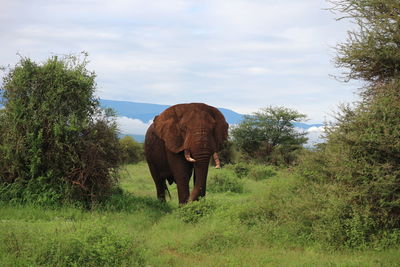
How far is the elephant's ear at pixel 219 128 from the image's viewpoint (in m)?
13.5

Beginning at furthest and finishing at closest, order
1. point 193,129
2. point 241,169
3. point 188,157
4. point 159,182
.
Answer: point 241,169
point 159,182
point 193,129
point 188,157

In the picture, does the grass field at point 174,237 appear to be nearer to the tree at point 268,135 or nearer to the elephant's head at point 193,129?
the elephant's head at point 193,129

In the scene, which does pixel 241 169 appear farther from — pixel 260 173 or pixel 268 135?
pixel 268 135

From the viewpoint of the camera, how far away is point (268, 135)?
35562 mm

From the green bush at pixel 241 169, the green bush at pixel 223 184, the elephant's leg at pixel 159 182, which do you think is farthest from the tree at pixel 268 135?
the elephant's leg at pixel 159 182

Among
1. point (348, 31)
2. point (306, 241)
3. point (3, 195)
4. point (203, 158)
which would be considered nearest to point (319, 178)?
point (306, 241)

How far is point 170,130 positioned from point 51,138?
125 inches

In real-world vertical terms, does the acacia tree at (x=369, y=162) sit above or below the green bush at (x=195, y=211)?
above

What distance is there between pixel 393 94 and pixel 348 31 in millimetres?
3231

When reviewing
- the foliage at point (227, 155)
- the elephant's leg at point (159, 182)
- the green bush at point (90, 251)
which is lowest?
the green bush at point (90, 251)

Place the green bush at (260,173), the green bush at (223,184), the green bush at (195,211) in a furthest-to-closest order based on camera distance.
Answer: the green bush at (260,173), the green bush at (223,184), the green bush at (195,211)

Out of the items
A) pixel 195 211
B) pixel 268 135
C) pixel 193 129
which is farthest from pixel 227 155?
pixel 195 211

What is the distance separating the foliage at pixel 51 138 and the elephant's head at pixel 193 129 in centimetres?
175

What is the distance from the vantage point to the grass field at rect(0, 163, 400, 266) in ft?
24.5
